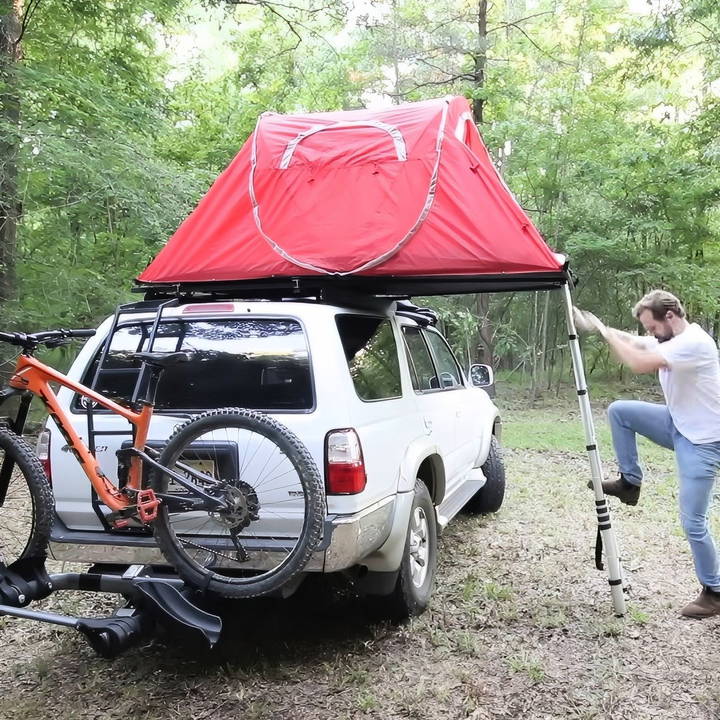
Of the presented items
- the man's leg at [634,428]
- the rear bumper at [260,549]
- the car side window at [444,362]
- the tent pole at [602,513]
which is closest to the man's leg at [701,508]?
the man's leg at [634,428]

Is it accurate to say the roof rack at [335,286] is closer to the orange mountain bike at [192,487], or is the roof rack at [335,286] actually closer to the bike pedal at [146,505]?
the orange mountain bike at [192,487]

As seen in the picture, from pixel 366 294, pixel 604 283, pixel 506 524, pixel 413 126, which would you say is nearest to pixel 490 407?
pixel 506 524

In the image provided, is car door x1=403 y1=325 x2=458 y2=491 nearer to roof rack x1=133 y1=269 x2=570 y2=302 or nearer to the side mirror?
roof rack x1=133 y1=269 x2=570 y2=302

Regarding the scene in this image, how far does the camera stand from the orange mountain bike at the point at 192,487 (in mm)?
3018

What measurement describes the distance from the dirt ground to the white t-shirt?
1177 mm

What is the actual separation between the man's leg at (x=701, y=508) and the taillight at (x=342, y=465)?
1.96 meters

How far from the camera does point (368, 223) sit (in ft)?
13.6

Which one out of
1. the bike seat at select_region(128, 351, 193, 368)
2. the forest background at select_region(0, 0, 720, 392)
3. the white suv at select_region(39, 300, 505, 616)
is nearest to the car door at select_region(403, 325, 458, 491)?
the white suv at select_region(39, 300, 505, 616)

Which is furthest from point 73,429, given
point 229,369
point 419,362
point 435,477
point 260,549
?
point 419,362

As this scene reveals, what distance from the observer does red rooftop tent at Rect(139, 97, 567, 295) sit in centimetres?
397

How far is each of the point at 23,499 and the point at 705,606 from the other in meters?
3.72

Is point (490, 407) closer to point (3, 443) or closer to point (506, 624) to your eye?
point (506, 624)

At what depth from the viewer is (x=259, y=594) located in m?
2.96

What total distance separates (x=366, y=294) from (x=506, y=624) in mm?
2222
